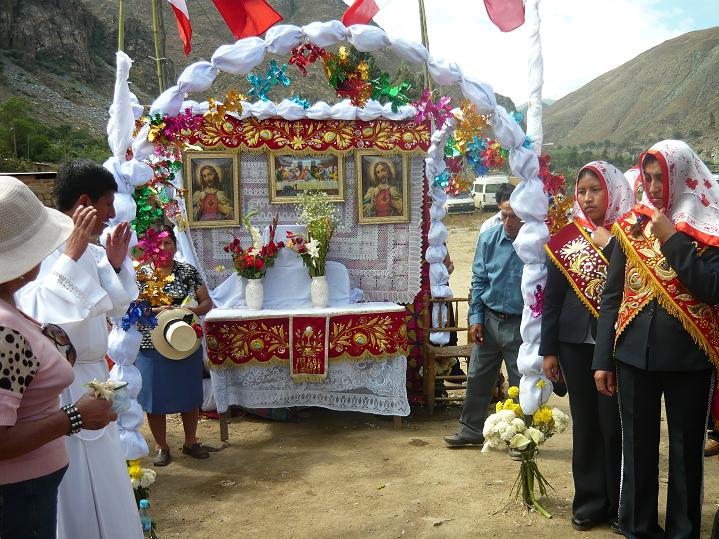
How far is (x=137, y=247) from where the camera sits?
504 centimetres

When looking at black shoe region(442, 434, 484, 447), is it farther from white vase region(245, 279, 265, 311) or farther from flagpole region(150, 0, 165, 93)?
flagpole region(150, 0, 165, 93)

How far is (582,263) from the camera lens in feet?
12.2

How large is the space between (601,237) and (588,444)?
1173 millimetres

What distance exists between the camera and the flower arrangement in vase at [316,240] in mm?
6008

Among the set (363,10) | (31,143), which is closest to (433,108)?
(363,10)

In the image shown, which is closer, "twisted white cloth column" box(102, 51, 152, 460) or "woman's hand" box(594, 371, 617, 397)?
"woman's hand" box(594, 371, 617, 397)

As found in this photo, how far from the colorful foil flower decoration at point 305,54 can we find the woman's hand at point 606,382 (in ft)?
10.8

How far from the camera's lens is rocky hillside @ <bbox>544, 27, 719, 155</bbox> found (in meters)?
61.9

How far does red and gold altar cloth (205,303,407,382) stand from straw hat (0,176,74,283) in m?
3.73

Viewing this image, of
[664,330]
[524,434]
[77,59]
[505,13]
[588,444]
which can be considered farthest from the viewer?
[77,59]

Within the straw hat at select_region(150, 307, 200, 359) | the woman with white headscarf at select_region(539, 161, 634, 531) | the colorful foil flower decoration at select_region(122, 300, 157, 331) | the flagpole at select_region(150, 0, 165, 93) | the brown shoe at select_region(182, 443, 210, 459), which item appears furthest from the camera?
the flagpole at select_region(150, 0, 165, 93)

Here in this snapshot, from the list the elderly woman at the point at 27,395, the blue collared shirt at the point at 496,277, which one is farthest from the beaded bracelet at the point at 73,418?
the blue collared shirt at the point at 496,277

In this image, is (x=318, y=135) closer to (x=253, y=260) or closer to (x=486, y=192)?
(x=253, y=260)

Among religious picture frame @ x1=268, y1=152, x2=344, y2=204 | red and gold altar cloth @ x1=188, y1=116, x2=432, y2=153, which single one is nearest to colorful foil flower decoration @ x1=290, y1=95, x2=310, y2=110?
red and gold altar cloth @ x1=188, y1=116, x2=432, y2=153
